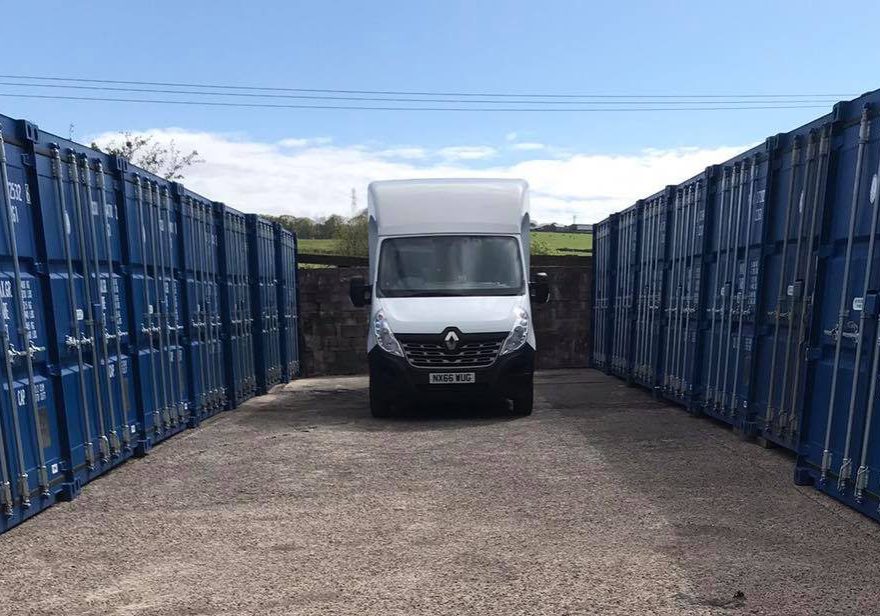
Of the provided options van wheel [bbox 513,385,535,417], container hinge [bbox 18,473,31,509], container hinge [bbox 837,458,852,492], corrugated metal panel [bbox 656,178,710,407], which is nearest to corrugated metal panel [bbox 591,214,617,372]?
corrugated metal panel [bbox 656,178,710,407]

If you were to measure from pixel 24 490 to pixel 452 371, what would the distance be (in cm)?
465

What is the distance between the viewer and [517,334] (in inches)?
316

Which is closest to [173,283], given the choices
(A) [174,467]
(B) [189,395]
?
(B) [189,395]

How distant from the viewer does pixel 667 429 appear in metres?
7.48

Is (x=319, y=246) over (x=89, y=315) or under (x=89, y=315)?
over

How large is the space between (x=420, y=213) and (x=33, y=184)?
4773 mm

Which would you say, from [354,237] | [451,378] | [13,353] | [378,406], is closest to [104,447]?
[13,353]

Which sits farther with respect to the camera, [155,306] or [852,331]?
[155,306]

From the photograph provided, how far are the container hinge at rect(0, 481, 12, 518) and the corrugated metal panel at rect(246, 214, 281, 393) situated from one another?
669 cm

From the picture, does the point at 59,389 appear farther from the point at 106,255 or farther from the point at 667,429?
the point at 667,429

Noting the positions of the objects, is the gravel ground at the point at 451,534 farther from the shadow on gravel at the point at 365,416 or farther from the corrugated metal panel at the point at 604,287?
the corrugated metal panel at the point at 604,287

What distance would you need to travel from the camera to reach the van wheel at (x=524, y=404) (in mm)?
8312

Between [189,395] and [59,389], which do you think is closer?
[59,389]

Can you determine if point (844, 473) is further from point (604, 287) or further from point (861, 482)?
point (604, 287)
